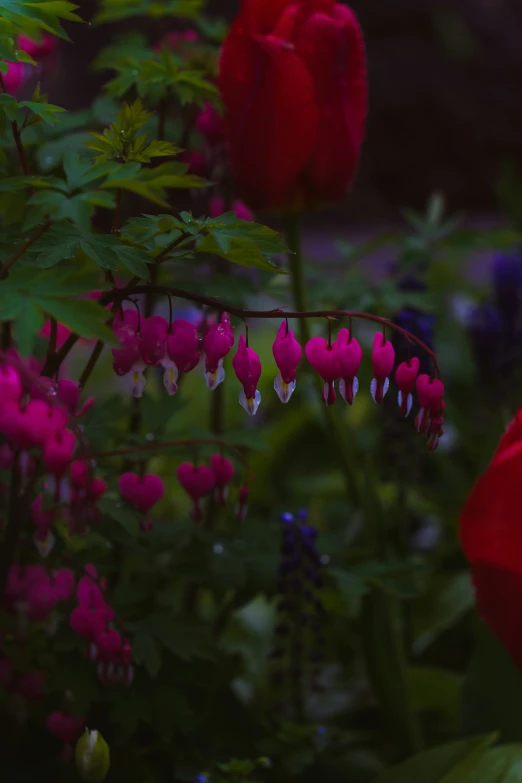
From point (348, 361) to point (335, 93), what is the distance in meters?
0.29

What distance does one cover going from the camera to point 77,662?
0.54 metres

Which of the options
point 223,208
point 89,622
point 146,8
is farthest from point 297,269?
point 89,622

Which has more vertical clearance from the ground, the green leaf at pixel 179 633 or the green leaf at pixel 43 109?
the green leaf at pixel 43 109

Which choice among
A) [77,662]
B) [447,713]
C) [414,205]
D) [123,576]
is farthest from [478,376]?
[414,205]

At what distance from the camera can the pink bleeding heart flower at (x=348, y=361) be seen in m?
0.42

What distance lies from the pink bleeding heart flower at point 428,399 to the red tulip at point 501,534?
0.19 feet

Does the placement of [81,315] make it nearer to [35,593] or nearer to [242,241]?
[242,241]

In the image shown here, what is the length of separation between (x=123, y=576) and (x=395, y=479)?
0.27m

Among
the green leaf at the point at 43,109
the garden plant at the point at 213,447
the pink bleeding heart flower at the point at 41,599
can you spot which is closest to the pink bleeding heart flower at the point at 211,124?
the garden plant at the point at 213,447

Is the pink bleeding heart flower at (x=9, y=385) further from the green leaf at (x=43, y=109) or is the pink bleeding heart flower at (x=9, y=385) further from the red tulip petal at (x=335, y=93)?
the red tulip petal at (x=335, y=93)

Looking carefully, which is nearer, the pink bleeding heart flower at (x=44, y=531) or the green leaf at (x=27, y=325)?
the green leaf at (x=27, y=325)

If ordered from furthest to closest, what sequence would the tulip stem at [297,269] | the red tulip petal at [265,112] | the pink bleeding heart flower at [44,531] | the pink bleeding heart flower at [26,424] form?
the tulip stem at [297,269] < the red tulip petal at [265,112] < the pink bleeding heart flower at [44,531] < the pink bleeding heart flower at [26,424]

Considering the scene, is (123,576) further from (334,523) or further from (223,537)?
(334,523)

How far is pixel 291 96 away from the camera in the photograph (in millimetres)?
610
